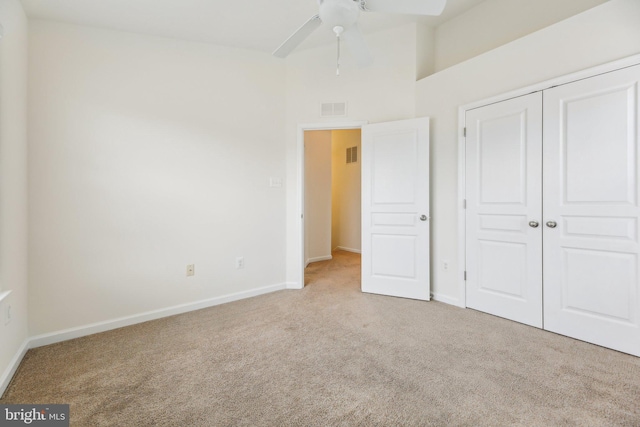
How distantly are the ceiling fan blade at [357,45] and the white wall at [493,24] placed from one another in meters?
1.67

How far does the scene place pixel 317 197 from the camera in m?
5.31

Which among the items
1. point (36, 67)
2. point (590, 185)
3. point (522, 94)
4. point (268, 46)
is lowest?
point (590, 185)

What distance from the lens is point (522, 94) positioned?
246 cm

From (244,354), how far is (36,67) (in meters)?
2.76

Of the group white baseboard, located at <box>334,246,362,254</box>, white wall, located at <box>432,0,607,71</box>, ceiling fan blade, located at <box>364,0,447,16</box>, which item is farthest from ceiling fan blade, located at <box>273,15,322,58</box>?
white baseboard, located at <box>334,246,362,254</box>

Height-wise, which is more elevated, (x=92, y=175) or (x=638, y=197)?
(x=92, y=175)

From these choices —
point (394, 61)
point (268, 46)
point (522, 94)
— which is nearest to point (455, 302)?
point (522, 94)

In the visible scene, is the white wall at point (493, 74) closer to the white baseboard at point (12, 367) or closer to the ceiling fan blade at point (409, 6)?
the ceiling fan blade at point (409, 6)

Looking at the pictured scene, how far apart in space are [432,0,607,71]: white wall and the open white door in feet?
3.13

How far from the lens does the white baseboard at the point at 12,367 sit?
165 cm

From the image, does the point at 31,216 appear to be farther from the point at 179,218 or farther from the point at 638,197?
the point at 638,197

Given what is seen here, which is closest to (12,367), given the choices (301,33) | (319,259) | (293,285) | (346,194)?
(293,285)

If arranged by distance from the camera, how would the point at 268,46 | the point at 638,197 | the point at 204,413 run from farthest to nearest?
the point at 268,46 → the point at 638,197 → the point at 204,413

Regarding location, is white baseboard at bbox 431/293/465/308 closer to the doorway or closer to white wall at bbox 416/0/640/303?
white wall at bbox 416/0/640/303
